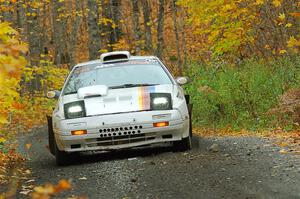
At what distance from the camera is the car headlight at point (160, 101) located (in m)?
8.56

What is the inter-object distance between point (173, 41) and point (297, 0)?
2218 centimetres

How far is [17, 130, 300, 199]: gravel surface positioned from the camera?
609 centimetres

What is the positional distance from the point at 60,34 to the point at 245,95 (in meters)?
23.2

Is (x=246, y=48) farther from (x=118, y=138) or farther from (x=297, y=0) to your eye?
(x=118, y=138)

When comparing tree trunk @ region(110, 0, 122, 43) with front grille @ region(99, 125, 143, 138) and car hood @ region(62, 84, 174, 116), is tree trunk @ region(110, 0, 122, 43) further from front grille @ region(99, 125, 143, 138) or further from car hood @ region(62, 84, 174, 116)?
front grille @ region(99, 125, 143, 138)

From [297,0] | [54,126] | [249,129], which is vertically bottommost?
[249,129]

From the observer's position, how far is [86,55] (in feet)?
143

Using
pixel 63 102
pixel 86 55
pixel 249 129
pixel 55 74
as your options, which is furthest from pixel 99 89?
pixel 86 55

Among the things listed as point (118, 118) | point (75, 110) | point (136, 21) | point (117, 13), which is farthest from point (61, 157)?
point (117, 13)

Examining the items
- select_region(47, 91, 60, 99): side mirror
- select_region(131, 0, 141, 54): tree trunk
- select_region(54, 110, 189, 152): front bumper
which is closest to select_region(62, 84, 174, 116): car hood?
select_region(54, 110, 189, 152): front bumper

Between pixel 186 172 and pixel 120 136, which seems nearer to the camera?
pixel 186 172

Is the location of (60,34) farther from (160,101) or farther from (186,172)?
(186,172)

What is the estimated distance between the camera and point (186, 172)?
716cm

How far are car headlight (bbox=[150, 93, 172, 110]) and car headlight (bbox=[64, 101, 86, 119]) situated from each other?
980 mm
